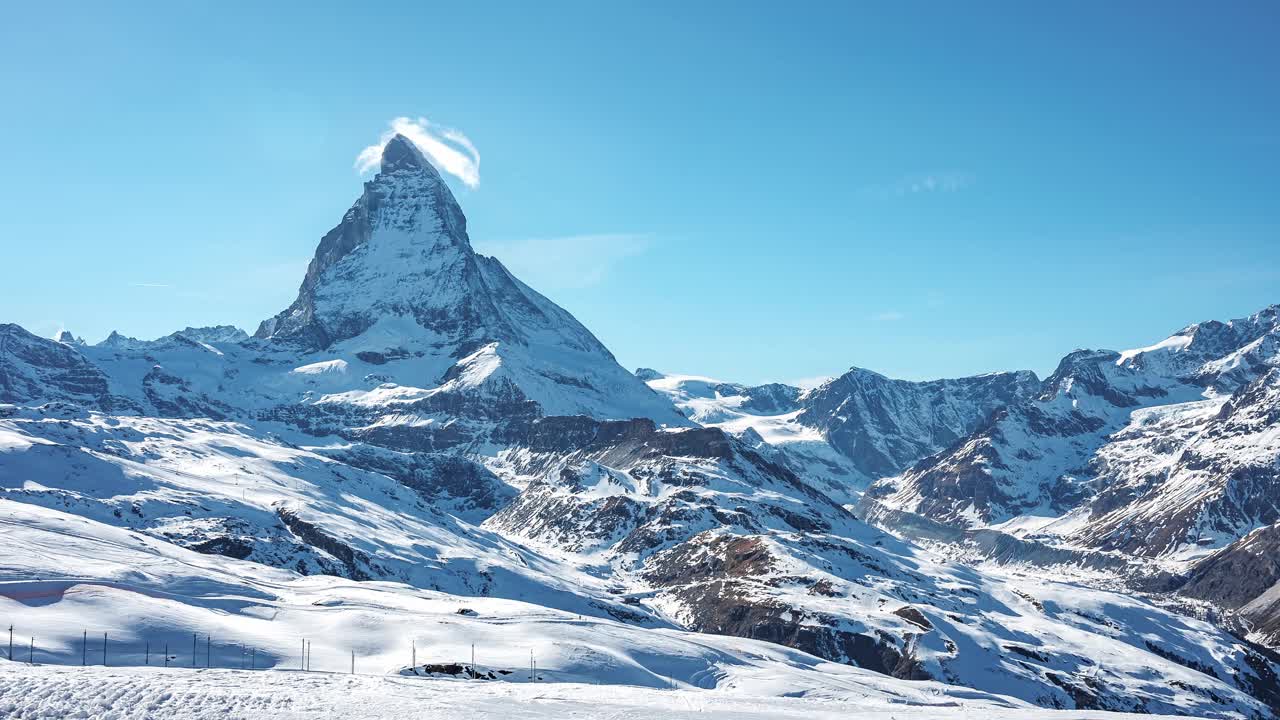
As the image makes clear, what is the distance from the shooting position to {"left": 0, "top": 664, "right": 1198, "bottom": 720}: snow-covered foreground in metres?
84.6

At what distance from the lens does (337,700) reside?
9219 cm

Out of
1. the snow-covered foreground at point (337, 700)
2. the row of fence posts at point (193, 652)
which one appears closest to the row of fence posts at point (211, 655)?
the row of fence posts at point (193, 652)

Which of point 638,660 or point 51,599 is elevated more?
point 51,599

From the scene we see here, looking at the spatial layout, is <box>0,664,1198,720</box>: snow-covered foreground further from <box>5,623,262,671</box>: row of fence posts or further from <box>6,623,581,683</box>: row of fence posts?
<box>5,623,262,671</box>: row of fence posts

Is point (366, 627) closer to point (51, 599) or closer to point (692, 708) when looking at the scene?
point (51, 599)

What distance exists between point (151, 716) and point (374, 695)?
1820cm

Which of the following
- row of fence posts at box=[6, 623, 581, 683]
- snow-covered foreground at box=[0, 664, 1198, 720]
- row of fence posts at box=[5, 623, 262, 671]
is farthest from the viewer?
row of fence posts at box=[6, 623, 581, 683]

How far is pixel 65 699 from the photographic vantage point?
84312 millimetres

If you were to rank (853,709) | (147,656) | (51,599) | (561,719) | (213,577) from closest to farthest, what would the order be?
1. (561,719)
2. (853,709)
3. (147,656)
4. (51,599)
5. (213,577)

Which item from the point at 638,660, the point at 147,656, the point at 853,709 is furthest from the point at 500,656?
the point at 853,709

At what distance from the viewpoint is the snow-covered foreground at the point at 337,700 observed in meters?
84.6

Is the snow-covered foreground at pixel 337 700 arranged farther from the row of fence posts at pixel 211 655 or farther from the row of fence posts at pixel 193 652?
the row of fence posts at pixel 193 652

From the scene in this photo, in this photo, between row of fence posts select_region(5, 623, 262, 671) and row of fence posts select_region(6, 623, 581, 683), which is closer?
row of fence posts select_region(5, 623, 262, 671)

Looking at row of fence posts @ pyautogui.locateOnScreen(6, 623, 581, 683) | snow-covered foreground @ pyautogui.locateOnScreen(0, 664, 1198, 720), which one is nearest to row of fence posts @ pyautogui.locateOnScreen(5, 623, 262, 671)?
row of fence posts @ pyautogui.locateOnScreen(6, 623, 581, 683)
